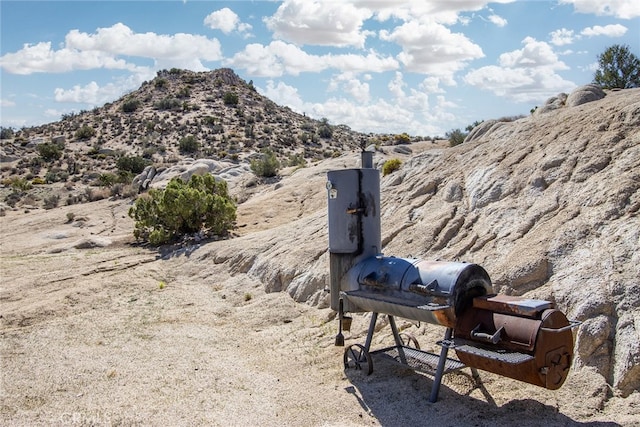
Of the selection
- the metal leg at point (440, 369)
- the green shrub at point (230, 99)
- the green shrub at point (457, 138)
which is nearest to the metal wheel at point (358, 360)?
the metal leg at point (440, 369)

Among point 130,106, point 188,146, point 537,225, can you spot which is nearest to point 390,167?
point 537,225

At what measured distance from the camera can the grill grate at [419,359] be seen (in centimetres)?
712

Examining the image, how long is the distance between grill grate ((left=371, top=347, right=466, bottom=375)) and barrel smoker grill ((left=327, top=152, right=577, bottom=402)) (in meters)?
0.01

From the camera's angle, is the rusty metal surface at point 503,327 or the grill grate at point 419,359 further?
the grill grate at point 419,359

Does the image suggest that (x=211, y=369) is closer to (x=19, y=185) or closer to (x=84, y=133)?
(x=19, y=185)

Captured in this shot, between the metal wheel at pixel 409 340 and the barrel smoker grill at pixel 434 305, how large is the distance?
0.06 ft

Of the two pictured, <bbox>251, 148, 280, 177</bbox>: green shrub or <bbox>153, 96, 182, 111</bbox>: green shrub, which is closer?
<bbox>251, 148, 280, 177</bbox>: green shrub

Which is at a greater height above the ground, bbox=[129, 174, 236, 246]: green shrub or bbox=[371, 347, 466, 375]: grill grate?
bbox=[129, 174, 236, 246]: green shrub

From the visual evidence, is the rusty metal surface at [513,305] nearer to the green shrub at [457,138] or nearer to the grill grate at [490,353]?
the grill grate at [490,353]

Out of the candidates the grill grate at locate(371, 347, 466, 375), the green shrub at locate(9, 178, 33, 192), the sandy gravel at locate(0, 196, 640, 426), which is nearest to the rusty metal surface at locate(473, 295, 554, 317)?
the grill grate at locate(371, 347, 466, 375)

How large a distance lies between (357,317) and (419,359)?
263cm

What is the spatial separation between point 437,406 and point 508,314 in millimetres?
1516

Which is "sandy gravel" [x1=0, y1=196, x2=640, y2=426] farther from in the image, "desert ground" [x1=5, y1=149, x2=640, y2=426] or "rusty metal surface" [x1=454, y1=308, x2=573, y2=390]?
"rusty metal surface" [x1=454, y1=308, x2=573, y2=390]

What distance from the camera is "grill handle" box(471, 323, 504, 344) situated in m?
5.94
